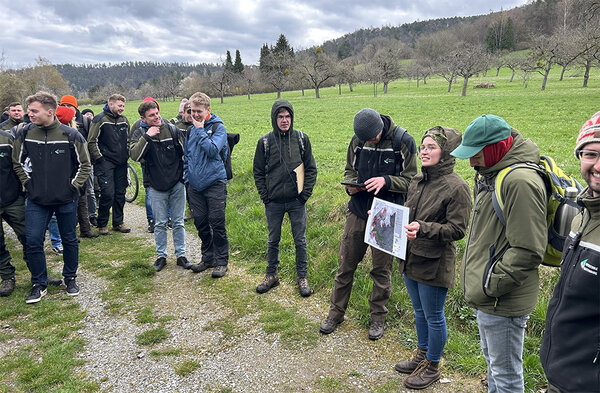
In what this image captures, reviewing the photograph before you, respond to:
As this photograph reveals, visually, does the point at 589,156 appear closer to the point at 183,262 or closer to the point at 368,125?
the point at 368,125

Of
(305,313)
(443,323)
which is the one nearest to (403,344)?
(443,323)

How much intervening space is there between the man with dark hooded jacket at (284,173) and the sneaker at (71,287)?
2.69m

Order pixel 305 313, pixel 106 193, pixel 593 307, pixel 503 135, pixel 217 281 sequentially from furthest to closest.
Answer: pixel 106 193
pixel 217 281
pixel 305 313
pixel 503 135
pixel 593 307

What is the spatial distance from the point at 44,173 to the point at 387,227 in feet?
15.1

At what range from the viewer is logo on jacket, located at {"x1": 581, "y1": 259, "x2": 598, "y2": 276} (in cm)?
170

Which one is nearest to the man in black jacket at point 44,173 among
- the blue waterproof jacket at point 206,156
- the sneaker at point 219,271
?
the blue waterproof jacket at point 206,156

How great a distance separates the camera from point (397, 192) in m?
4.00

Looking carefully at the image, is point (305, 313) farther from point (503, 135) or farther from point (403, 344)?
point (503, 135)

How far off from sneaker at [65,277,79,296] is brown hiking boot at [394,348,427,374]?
460cm

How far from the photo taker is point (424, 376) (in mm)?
3463

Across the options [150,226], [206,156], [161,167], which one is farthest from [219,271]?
[150,226]

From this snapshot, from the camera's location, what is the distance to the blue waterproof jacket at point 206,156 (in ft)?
18.0

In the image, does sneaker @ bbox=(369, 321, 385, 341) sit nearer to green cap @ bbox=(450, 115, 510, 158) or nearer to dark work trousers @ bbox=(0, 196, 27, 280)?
green cap @ bbox=(450, 115, 510, 158)

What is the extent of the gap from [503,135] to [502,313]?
1206 mm
